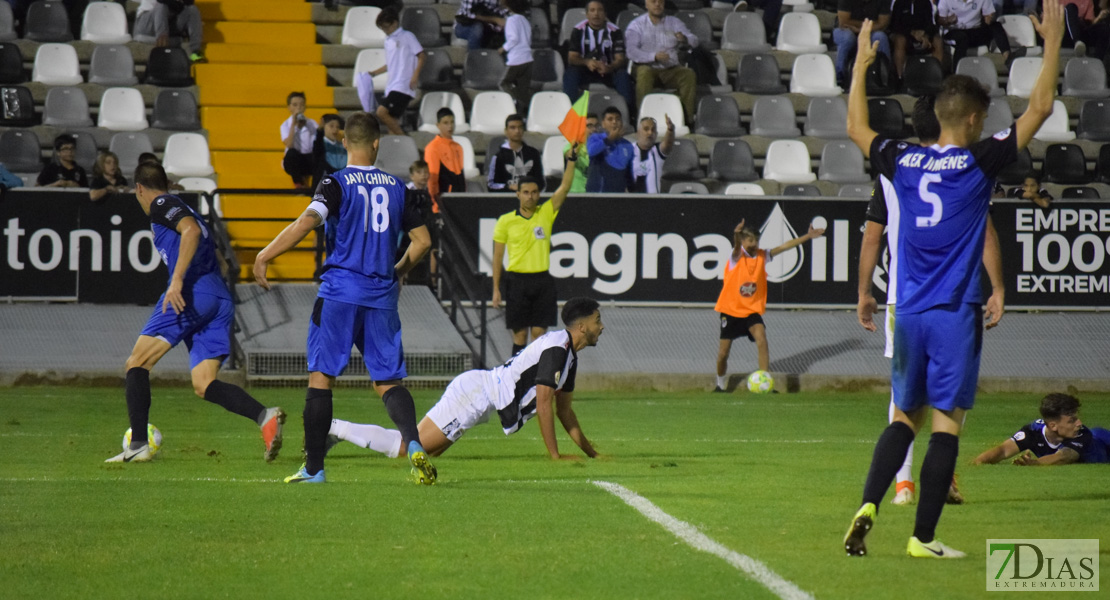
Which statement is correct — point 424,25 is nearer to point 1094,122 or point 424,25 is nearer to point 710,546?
point 1094,122

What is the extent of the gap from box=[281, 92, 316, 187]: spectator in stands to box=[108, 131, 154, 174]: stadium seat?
246 cm

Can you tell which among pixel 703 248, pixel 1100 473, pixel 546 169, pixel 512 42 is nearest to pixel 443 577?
pixel 1100 473

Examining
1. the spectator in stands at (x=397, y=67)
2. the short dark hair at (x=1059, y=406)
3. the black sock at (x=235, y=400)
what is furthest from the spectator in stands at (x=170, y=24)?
the short dark hair at (x=1059, y=406)

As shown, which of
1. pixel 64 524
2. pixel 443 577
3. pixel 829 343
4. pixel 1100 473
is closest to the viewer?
pixel 443 577

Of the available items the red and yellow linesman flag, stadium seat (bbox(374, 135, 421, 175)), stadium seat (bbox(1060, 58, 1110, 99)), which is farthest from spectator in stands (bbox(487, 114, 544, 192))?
stadium seat (bbox(1060, 58, 1110, 99))

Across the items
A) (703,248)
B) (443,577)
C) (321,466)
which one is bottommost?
(703,248)

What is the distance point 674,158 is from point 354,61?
19.4ft

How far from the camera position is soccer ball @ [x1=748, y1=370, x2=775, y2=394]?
16359mm

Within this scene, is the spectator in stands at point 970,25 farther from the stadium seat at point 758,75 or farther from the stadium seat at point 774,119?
the stadium seat at point 774,119

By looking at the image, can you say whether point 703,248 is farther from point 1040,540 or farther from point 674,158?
point 1040,540

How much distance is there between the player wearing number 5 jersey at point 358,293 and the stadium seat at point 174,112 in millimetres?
13481

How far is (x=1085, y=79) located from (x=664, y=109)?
25.1ft

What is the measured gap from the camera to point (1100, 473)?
9.35 metres

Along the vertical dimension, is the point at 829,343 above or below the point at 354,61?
below
